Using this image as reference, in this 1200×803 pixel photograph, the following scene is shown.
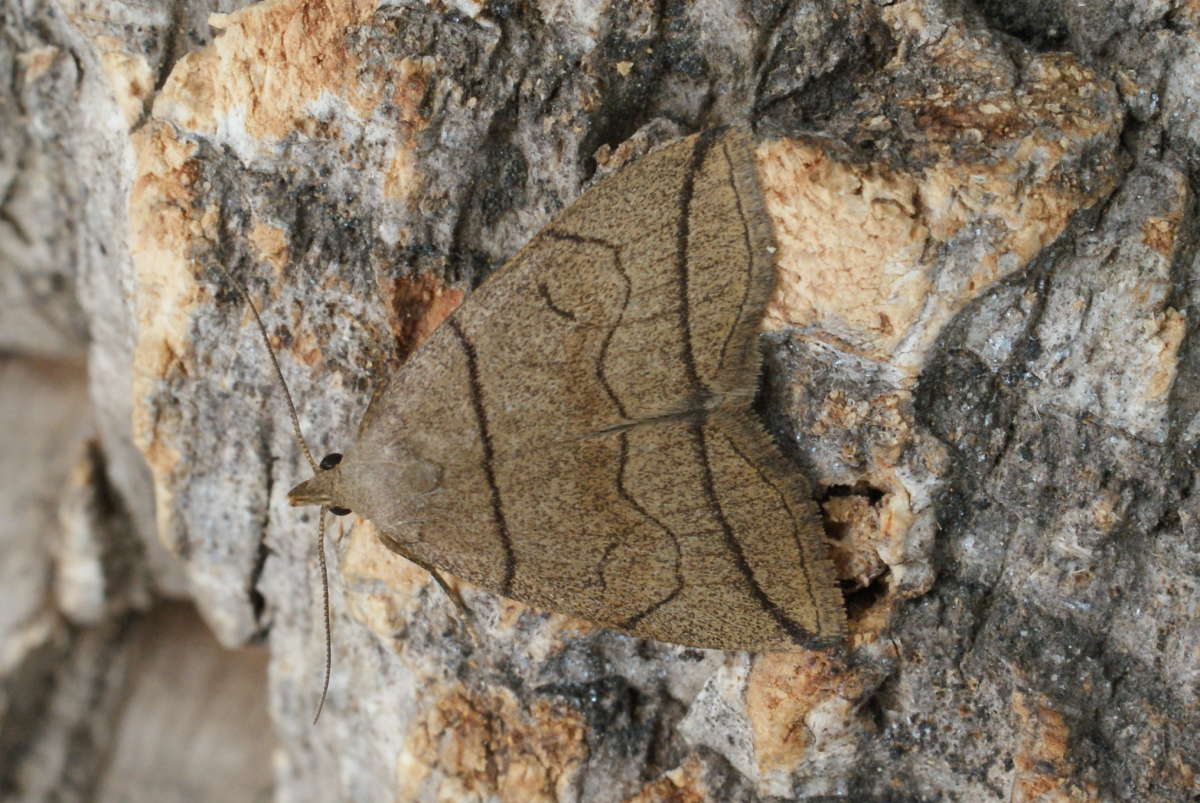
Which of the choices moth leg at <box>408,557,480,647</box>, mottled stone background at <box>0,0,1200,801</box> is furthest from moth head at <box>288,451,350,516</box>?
moth leg at <box>408,557,480,647</box>

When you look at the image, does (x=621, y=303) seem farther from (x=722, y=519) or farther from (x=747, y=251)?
(x=722, y=519)

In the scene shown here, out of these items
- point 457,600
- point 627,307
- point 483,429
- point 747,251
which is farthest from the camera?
point 457,600

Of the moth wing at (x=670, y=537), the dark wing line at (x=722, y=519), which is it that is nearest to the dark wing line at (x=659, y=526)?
the moth wing at (x=670, y=537)

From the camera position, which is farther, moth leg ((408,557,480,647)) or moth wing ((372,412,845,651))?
moth leg ((408,557,480,647))

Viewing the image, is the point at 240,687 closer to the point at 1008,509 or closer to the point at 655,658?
the point at 655,658

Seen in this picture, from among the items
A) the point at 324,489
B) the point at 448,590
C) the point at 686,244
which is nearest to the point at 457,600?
the point at 448,590

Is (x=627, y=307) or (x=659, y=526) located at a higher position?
(x=627, y=307)

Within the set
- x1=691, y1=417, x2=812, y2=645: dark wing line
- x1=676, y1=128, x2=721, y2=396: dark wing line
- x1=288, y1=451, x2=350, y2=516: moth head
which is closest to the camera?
x1=676, y1=128, x2=721, y2=396: dark wing line

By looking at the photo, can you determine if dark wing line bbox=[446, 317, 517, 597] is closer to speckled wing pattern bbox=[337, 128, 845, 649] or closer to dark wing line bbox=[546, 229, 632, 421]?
speckled wing pattern bbox=[337, 128, 845, 649]
